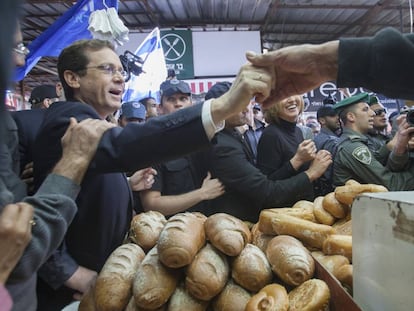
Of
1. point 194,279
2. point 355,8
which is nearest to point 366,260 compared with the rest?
point 194,279

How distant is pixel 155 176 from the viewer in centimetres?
214

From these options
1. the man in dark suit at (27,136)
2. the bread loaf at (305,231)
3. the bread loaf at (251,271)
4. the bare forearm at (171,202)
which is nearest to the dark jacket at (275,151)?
the bare forearm at (171,202)

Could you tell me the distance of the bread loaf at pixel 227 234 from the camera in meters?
1.12

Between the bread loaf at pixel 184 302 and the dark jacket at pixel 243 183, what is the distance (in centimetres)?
94

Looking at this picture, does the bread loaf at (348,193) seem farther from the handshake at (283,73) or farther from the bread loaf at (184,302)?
the bread loaf at (184,302)

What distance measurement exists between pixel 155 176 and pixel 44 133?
1.01 metres

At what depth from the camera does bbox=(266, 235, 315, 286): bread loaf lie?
1.06 metres

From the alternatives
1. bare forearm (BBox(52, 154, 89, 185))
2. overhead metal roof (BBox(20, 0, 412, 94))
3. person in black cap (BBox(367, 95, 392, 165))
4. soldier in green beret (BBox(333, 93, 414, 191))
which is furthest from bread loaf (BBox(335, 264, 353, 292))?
overhead metal roof (BBox(20, 0, 412, 94))

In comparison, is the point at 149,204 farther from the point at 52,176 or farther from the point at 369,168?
the point at 369,168

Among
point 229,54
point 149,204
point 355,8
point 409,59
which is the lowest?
point 149,204

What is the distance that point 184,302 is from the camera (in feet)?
3.48

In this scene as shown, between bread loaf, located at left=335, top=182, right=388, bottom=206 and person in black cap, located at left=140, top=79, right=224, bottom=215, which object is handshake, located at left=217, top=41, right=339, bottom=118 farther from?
person in black cap, located at left=140, top=79, right=224, bottom=215

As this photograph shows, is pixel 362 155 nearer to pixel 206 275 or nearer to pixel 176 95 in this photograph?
pixel 176 95

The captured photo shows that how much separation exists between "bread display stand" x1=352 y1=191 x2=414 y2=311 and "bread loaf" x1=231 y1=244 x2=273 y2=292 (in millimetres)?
251
